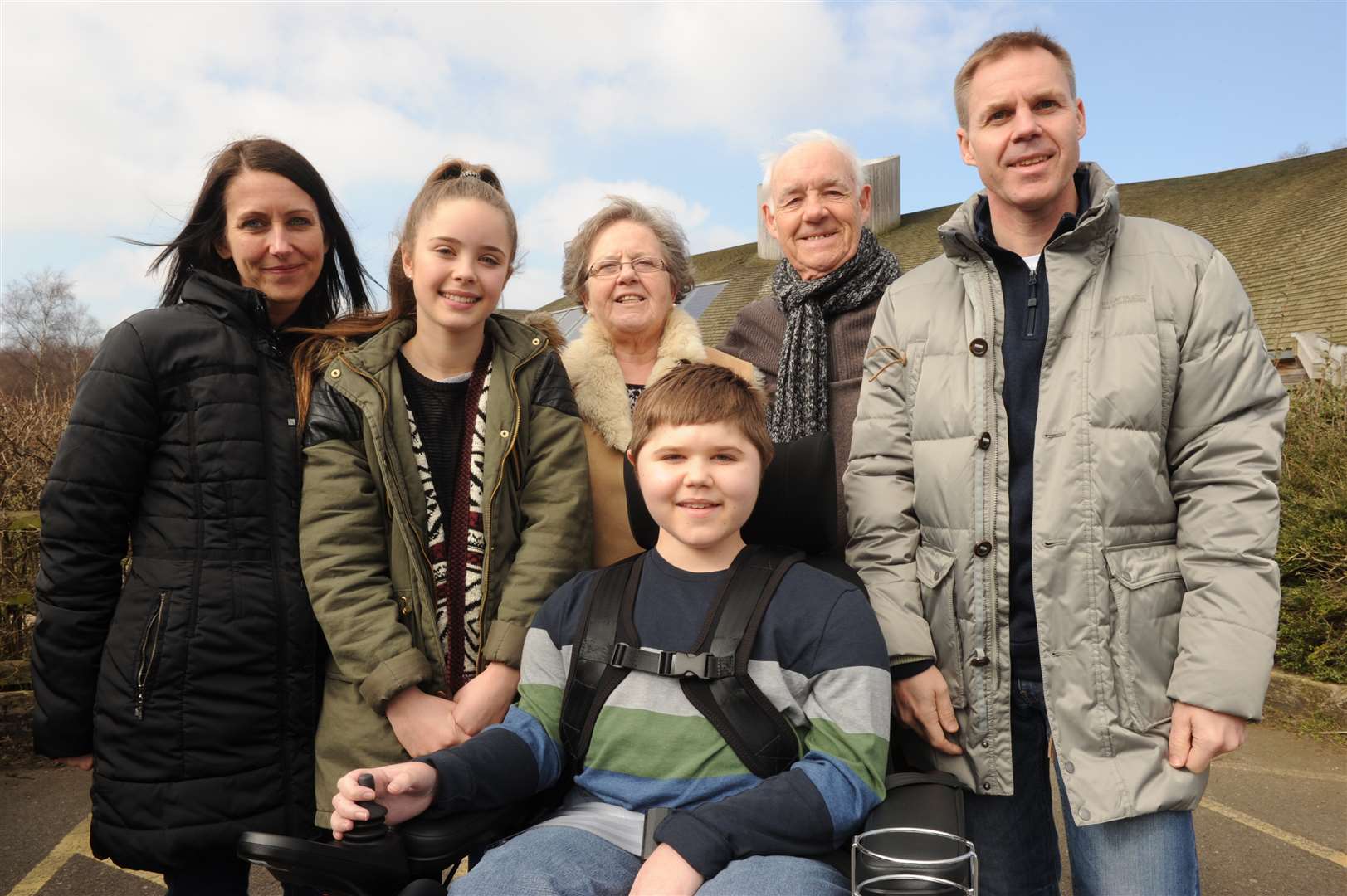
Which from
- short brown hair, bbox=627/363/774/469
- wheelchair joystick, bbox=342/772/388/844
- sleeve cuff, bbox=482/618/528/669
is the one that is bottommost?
wheelchair joystick, bbox=342/772/388/844

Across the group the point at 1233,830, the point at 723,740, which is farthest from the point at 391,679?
the point at 1233,830

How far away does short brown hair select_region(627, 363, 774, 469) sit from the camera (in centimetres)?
209

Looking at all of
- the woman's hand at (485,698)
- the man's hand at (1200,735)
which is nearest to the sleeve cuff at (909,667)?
the man's hand at (1200,735)

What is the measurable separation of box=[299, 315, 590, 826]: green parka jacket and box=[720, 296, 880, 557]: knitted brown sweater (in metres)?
0.87

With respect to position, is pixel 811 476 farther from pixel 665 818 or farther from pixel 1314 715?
pixel 1314 715

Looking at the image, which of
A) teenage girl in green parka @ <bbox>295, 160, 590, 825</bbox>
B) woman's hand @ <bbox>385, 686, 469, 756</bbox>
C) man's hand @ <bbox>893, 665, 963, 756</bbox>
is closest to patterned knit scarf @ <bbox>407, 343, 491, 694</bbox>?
teenage girl in green parka @ <bbox>295, 160, 590, 825</bbox>

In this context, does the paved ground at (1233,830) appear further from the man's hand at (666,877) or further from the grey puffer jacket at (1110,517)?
the man's hand at (666,877)

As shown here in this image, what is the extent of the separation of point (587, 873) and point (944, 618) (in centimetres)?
94

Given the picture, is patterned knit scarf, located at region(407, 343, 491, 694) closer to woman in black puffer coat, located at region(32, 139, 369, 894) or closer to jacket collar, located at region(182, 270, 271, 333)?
woman in black puffer coat, located at region(32, 139, 369, 894)

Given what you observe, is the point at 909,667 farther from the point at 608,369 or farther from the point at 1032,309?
the point at 608,369

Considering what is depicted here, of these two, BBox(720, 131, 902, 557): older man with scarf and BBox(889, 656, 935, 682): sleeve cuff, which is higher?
BBox(720, 131, 902, 557): older man with scarf

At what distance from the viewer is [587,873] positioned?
1758 millimetres

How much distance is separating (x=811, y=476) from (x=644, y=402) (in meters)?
0.42

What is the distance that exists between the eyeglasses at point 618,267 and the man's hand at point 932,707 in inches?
55.4
